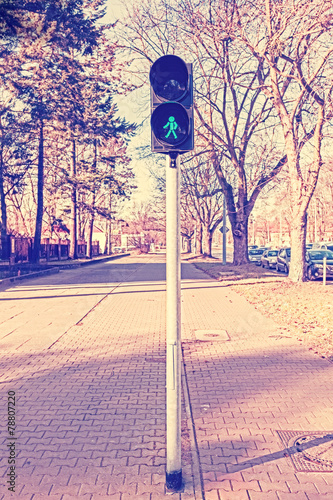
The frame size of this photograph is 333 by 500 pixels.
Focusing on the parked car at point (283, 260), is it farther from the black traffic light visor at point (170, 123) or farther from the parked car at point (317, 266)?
the black traffic light visor at point (170, 123)

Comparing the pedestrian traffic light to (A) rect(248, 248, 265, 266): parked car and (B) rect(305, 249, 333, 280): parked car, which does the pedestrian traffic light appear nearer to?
(B) rect(305, 249, 333, 280): parked car

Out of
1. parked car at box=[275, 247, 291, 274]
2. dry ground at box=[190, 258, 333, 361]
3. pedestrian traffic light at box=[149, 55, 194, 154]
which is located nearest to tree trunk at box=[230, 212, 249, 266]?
parked car at box=[275, 247, 291, 274]

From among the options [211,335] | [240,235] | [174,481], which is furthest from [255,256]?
[174,481]

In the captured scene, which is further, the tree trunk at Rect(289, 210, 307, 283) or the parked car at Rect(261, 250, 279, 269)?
the parked car at Rect(261, 250, 279, 269)

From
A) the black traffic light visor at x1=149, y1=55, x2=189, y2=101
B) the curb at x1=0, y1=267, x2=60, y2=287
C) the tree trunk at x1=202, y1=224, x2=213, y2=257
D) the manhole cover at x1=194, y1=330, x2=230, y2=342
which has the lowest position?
the manhole cover at x1=194, y1=330, x2=230, y2=342

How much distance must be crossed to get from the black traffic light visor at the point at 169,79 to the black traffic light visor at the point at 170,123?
11 centimetres

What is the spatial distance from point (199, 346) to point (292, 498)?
4.86 m

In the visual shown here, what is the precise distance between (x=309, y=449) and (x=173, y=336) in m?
1.64

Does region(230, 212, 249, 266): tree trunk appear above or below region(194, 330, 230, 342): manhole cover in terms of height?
above

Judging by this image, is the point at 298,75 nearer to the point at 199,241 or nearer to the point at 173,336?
the point at 173,336

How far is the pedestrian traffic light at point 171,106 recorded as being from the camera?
3.54 meters

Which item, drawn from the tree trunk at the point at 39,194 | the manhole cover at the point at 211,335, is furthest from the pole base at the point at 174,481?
the tree trunk at the point at 39,194

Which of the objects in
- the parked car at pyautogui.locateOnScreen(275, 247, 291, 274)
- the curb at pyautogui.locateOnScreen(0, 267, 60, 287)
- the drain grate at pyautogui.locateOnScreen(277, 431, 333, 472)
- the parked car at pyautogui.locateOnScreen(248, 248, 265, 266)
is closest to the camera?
the drain grate at pyautogui.locateOnScreen(277, 431, 333, 472)

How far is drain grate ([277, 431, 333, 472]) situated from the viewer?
3.82 meters
